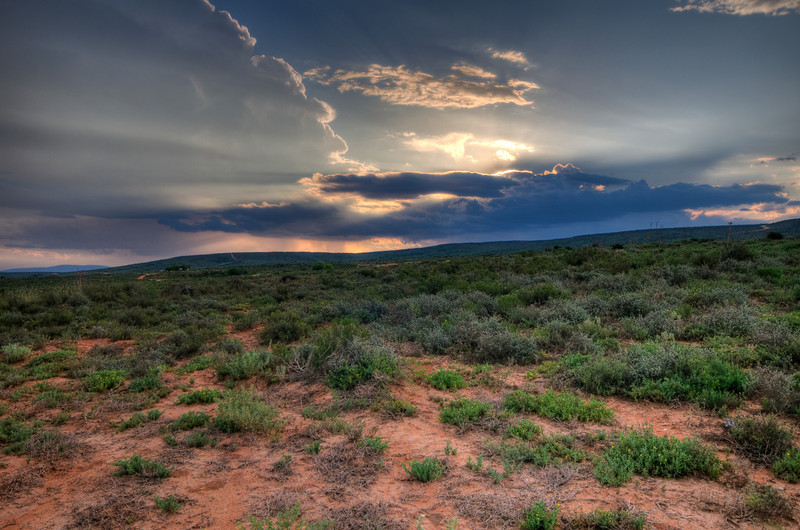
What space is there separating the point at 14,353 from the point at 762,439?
15.0 metres

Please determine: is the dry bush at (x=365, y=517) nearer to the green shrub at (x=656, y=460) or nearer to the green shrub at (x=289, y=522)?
the green shrub at (x=289, y=522)

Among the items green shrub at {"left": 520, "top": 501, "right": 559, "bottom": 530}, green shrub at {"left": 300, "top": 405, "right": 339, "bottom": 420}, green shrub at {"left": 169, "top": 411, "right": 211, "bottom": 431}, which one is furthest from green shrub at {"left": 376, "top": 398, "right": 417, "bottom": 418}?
green shrub at {"left": 169, "top": 411, "right": 211, "bottom": 431}

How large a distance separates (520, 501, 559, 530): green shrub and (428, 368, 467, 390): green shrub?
352 cm

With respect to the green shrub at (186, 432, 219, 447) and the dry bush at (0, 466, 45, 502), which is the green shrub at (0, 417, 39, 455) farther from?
the green shrub at (186, 432, 219, 447)

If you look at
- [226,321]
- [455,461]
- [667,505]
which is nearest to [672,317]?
[667,505]

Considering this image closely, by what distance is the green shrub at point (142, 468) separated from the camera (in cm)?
466

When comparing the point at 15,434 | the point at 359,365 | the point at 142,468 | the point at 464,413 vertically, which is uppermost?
the point at 359,365

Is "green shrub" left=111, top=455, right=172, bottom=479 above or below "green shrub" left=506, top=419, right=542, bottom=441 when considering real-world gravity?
above

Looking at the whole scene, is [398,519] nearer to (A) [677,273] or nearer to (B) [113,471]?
(B) [113,471]

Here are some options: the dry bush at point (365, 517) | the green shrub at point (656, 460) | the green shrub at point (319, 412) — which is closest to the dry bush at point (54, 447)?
the green shrub at point (319, 412)

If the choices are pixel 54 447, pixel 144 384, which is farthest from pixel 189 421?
pixel 144 384

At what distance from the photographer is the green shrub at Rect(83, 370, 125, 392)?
779 centimetres

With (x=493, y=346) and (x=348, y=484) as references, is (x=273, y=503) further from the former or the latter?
(x=493, y=346)

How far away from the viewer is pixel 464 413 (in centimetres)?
589
